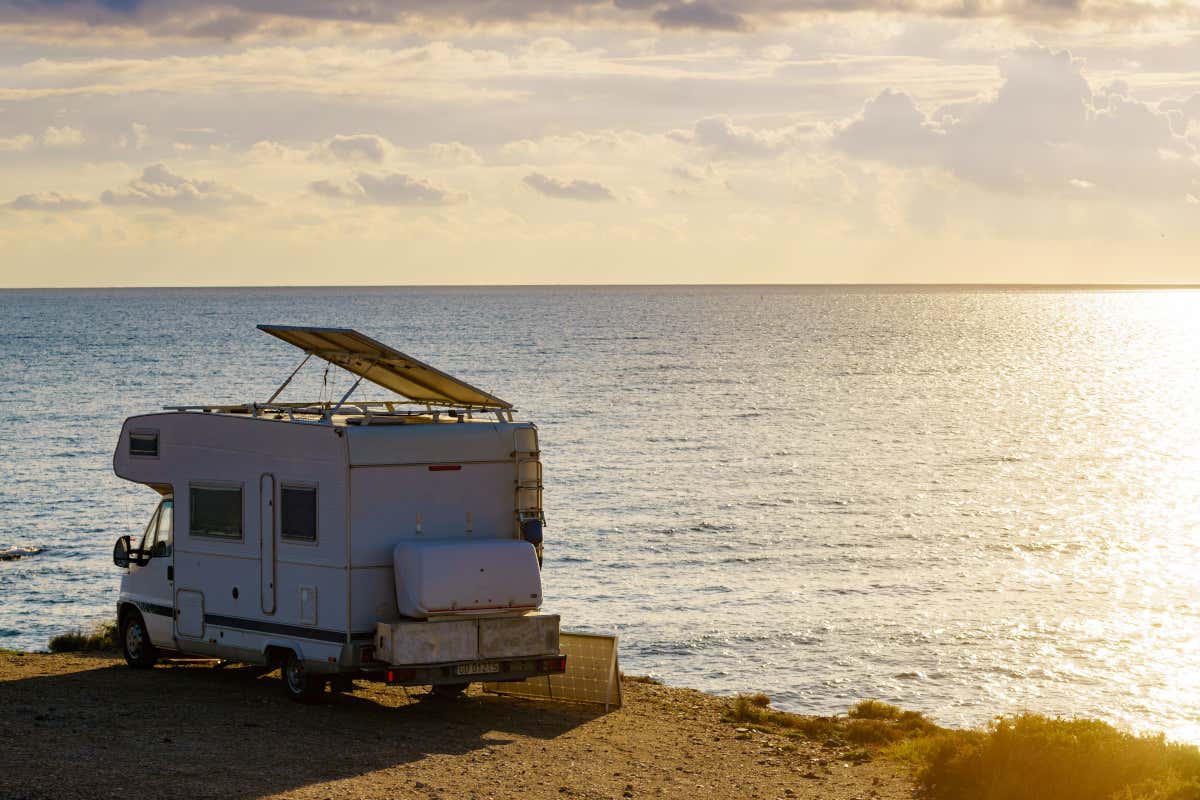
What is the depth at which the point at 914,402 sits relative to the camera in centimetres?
9075

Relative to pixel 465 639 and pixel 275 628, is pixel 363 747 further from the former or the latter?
pixel 275 628

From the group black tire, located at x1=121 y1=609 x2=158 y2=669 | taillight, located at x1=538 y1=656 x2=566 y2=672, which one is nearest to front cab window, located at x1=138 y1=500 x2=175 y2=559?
black tire, located at x1=121 y1=609 x2=158 y2=669

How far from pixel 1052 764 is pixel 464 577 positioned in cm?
614

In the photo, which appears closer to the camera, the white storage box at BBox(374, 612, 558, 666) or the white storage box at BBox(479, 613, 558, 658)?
the white storage box at BBox(374, 612, 558, 666)

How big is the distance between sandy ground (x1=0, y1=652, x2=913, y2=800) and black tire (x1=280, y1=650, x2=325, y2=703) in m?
0.13

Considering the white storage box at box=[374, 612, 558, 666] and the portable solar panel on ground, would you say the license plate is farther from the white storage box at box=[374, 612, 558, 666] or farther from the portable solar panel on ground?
the portable solar panel on ground

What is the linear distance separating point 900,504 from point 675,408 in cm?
3284

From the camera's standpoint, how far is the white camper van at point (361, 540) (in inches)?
591

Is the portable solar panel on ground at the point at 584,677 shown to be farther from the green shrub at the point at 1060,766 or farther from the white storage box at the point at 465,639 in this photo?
the green shrub at the point at 1060,766

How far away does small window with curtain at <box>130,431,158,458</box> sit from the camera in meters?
17.4

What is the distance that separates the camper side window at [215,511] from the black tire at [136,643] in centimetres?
197

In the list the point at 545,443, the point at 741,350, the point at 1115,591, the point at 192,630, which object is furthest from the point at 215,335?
the point at 192,630

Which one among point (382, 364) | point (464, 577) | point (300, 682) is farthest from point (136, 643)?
point (464, 577)

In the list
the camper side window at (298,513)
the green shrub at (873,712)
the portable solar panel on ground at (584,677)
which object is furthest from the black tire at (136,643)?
the green shrub at (873,712)
